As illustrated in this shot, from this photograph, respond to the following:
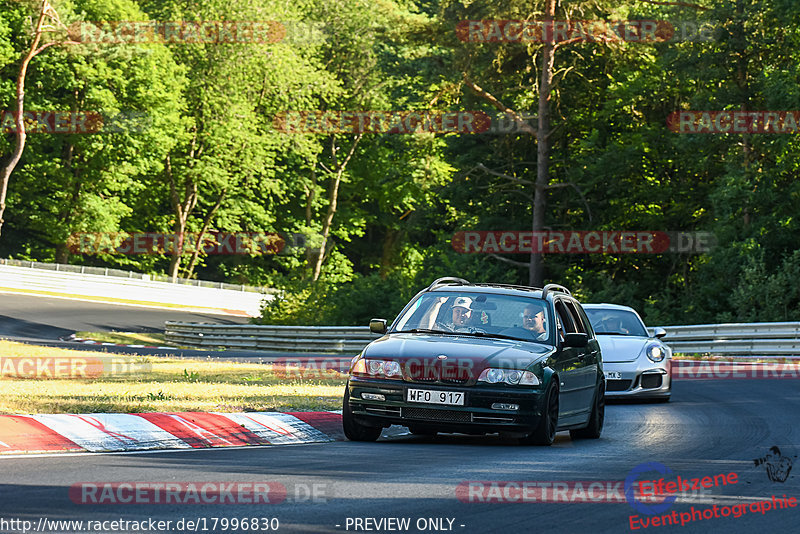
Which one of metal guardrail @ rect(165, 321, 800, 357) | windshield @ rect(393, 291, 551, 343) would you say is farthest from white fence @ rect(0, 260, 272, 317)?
windshield @ rect(393, 291, 551, 343)

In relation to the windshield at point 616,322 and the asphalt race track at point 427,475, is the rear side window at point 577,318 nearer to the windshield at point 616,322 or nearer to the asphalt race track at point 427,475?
the asphalt race track at point 427,475

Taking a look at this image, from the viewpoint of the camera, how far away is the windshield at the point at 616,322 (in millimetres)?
19719

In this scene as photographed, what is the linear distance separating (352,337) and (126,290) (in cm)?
2494

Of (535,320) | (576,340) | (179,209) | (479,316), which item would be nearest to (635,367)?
(535,320)

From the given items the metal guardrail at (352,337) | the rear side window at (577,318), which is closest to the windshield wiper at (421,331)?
the rear side window at (577,318)

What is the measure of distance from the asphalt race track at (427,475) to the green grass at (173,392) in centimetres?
235

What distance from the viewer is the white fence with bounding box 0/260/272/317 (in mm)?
57406

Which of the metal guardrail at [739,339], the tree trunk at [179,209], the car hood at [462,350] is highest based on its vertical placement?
the tree trunk at [179,209]

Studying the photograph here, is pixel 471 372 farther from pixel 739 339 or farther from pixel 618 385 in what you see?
pixel 739 339

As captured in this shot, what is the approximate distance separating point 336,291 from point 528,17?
40.0ft

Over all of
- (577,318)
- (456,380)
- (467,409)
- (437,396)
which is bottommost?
(467,409)

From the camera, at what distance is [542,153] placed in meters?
45.5

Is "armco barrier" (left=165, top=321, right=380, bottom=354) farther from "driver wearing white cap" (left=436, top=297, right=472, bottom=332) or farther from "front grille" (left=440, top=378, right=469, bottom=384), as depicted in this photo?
"front grille" (left=440, top=378, right=469, bottom=384)

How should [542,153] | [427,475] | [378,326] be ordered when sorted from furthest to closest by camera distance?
[542,153] → [378,326] → [427,475]
